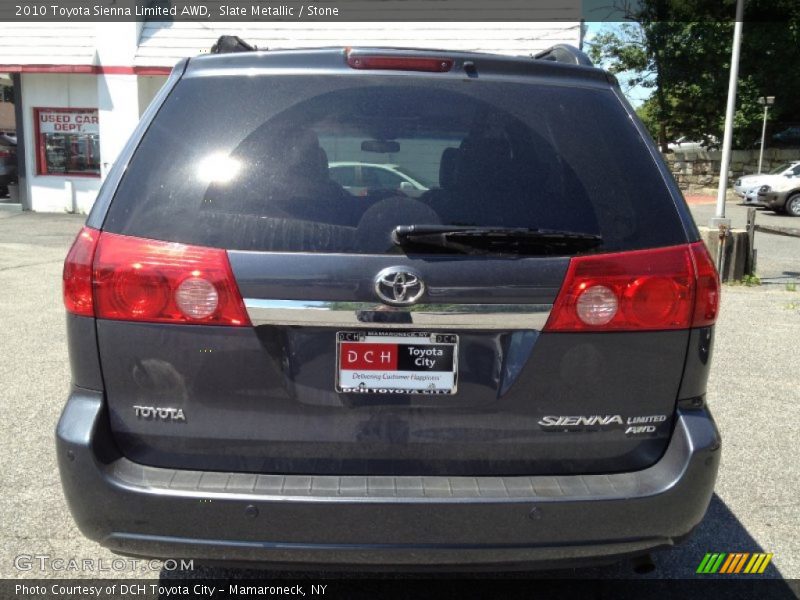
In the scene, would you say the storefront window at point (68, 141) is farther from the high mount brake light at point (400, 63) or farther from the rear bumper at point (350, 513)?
the rear bumper at point (350, 513)

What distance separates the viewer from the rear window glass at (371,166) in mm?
2197

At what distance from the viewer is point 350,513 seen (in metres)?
2.13

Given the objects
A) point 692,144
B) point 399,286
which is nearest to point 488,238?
point 399,286

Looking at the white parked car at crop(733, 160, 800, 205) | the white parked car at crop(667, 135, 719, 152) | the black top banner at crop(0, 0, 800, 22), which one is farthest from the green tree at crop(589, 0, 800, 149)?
the black top banner at crop(0, 0, 800, 22)

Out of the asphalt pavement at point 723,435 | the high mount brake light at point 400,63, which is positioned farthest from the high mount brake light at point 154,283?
the asphalt pavement at point 723,435

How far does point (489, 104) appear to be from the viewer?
237 cm

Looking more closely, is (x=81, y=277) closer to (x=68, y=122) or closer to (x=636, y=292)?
(x=636, y=292)

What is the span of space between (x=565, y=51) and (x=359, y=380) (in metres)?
1.61

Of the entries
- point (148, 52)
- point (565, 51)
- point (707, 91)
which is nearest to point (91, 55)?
point (148, 52)

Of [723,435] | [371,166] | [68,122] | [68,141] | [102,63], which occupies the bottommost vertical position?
[723,435]

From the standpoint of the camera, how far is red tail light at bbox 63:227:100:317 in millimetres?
2240

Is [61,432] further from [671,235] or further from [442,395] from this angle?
[671,235]

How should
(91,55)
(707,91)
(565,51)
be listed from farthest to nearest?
(707,91)
(91,55)
(565,51)

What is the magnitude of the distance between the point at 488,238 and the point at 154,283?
0.95 metres
